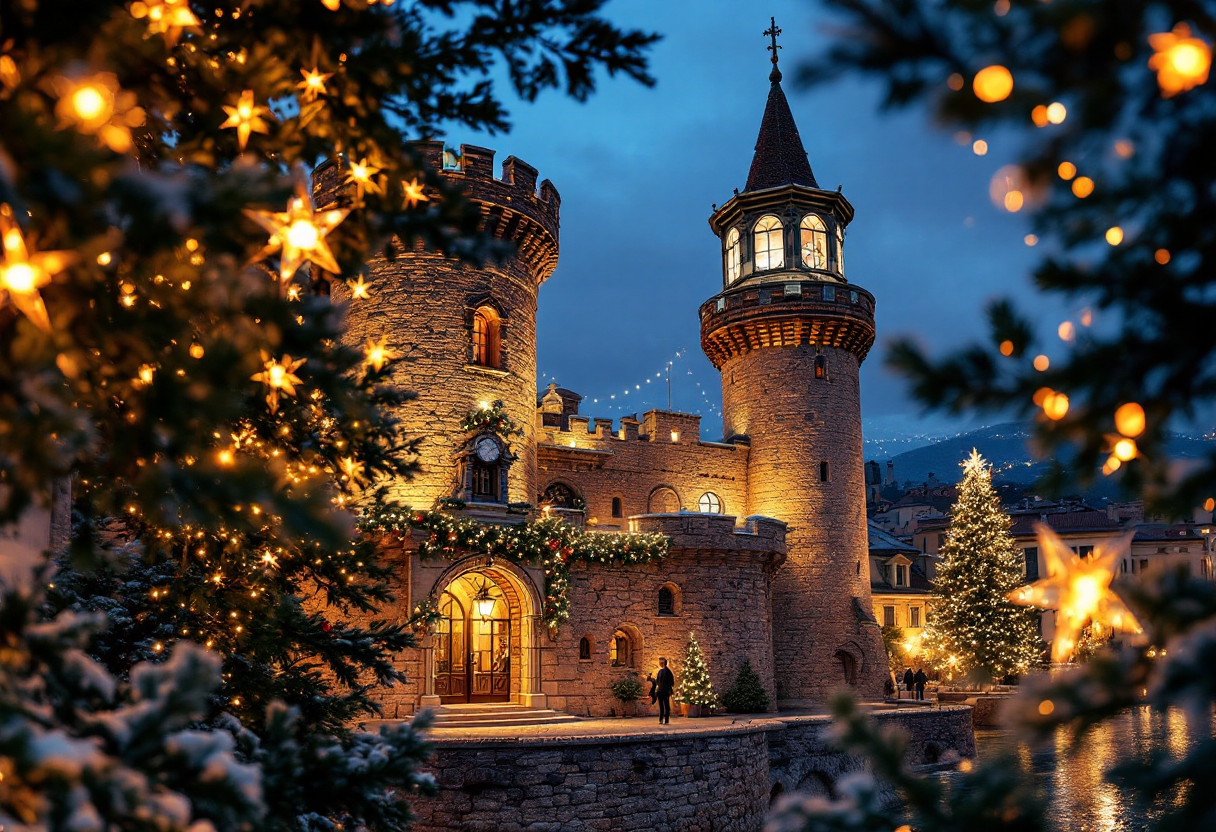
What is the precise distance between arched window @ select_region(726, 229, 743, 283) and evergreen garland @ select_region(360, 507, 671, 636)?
1221 cm

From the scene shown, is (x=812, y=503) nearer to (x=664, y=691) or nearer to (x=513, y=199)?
(x=664, y=691)

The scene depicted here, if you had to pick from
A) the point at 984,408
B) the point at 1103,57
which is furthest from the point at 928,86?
the point at 984,408

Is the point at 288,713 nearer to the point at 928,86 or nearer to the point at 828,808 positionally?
the point at 828,808

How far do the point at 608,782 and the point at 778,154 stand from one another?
22.9 metres

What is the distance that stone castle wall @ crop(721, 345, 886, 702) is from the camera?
2828cm

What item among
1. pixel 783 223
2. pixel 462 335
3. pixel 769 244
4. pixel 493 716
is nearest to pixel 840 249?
pixel 783 223

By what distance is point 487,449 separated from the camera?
22.4 m

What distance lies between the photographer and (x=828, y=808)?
2.39m

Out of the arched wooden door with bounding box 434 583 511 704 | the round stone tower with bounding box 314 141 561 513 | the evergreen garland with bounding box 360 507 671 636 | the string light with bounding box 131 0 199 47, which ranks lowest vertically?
the arched wooden door with bounding box 434 583 511 704

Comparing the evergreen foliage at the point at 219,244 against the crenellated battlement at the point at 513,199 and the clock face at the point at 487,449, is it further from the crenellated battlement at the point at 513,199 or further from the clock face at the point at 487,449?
the crenellated battlement at the point at 513,199

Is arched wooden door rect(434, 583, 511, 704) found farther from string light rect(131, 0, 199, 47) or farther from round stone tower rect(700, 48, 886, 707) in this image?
string light rect(131, 0, 199, 47)

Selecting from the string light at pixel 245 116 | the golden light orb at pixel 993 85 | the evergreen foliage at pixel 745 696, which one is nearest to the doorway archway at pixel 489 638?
the evergreen foliage at pixel 745 696

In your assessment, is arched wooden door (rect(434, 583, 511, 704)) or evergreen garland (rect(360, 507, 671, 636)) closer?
evergreen garland (rect(360, 507, 671, 636))

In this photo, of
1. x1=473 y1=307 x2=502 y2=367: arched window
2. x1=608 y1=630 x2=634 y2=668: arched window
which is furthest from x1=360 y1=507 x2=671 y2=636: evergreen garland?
x1=473 y1=307 x2=502 y2=367: arched window
